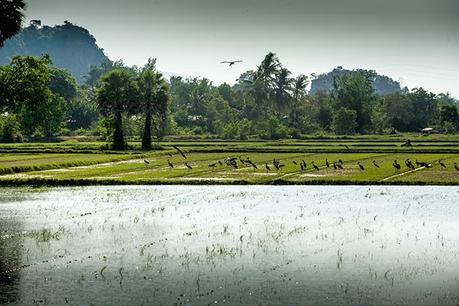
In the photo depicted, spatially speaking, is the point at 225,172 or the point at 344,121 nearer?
the point at 225,172

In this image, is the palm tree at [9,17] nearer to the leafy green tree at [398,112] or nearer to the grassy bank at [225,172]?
the grassy bank at [225,172]

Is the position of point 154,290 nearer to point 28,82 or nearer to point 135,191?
point 135,191

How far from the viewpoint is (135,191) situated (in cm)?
2978

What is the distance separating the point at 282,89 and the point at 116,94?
58009 mm

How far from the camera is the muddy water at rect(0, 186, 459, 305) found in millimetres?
12094

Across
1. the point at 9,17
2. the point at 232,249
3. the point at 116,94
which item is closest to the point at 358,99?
the point at 116,94

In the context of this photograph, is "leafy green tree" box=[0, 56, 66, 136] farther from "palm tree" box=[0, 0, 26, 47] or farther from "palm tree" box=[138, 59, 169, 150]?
"palm tree" box=[138, 59, 169, 150]

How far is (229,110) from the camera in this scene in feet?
386

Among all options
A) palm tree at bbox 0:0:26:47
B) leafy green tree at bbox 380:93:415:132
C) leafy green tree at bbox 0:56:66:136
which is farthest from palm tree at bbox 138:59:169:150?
leafy green tree at bbox 380:93:415:132

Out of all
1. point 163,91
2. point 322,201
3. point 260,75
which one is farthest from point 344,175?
point 260,75

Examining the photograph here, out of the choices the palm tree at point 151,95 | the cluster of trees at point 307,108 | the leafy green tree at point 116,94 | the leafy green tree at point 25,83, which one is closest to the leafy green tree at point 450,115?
the cluster of trees at point 307,108

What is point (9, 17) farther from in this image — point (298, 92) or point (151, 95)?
point (298, 92)

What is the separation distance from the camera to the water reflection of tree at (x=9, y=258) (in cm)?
1226

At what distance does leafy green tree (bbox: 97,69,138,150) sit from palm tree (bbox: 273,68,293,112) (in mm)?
55922
